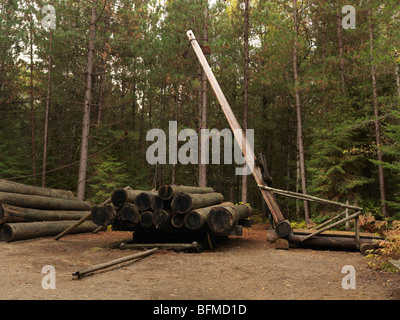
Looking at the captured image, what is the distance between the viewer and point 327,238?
945 centimetres

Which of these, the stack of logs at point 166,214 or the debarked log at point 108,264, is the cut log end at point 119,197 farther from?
the debarked log at point 108,264

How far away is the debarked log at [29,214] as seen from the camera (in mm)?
10055

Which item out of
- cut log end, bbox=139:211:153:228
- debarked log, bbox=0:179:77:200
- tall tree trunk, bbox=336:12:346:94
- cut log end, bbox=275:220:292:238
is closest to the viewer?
cut log end, bbox=139:211:153:228

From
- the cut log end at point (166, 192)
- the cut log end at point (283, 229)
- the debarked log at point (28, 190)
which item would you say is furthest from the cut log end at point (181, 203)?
the debarked log at point (28, 190)

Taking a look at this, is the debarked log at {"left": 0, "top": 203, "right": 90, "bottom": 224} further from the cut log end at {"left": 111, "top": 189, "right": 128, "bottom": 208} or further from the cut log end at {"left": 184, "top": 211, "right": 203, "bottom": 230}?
the cut log end at {"left": 184, "top": 211, "right": 203, "bottom": 230}

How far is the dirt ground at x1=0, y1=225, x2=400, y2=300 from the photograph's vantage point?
16.0ft

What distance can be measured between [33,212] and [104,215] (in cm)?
369

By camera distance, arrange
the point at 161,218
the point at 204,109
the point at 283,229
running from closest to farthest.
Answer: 1. the point at 161,218
2. the point at 283,229
3. the point at 204,109

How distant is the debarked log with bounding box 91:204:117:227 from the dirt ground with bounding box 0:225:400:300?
80cm

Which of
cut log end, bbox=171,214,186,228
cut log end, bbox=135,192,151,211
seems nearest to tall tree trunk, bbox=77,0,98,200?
cut log end, bbox=135,192,151,211

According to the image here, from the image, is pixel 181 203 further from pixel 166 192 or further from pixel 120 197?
pixel 120 197

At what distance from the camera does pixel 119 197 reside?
9.16 metres

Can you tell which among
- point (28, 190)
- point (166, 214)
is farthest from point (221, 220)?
point (28, 190)
